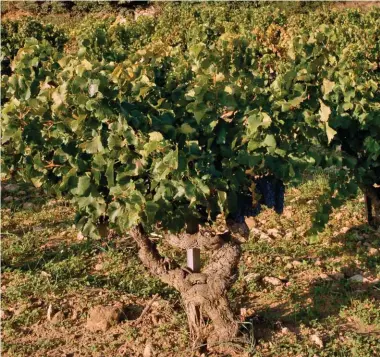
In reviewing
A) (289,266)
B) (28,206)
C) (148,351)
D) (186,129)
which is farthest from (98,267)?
(186,129)

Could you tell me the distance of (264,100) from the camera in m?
3.42

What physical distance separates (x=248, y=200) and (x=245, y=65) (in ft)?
2.90

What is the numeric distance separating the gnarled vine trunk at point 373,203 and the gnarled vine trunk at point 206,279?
1.82 meters

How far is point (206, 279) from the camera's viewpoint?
3656 millimetres

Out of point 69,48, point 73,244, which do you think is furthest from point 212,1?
point 73,244

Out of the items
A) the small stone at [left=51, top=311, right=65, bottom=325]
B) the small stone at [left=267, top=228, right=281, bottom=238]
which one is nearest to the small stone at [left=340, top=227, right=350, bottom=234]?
the small stone at [left=267, top=228, right=281, bottom=238]

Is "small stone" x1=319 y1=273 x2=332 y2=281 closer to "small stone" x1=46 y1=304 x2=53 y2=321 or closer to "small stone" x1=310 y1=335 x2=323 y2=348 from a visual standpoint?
"small stone" x1=310 y1=335 x2=323 y2=348

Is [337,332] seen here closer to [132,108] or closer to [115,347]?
[115,347]

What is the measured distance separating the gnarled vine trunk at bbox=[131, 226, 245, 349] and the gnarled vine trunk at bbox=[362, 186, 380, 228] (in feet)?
5.96

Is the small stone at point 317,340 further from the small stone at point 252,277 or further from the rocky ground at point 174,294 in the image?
the small stone at point 252,277

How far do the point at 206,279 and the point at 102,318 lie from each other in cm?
87

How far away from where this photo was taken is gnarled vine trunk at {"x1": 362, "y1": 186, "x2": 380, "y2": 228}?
5016mm

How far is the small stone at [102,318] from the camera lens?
4059mm

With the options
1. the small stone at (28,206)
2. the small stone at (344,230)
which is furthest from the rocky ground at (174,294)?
the small stone at (28,206)
